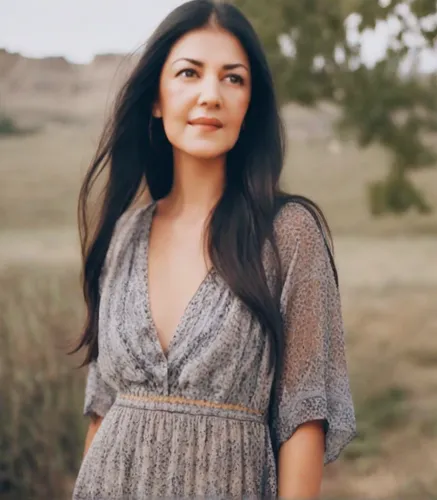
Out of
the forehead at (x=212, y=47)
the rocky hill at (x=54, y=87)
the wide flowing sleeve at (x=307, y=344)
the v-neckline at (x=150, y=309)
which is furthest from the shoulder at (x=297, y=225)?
the rocky hill at (x=54, y=87)

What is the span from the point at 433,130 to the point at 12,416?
6.76ft

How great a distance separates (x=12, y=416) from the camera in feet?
8.11

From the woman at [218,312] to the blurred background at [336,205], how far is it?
136 centimetres

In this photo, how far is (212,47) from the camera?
1.20m

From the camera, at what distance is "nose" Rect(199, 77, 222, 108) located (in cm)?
118

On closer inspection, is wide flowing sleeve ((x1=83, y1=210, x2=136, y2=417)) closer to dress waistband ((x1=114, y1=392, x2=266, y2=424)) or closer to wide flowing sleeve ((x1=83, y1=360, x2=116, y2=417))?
wide flowing sleeve ((x1=83, y1=360, x2=116, y2=417))

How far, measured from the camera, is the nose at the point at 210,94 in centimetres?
118

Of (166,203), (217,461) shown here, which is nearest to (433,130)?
(166,203)

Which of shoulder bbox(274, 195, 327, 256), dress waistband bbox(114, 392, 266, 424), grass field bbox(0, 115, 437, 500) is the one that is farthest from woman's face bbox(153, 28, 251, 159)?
grass field bbox(0, 115, 437, 500)

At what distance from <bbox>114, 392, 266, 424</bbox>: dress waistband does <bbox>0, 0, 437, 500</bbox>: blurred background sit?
1.40m

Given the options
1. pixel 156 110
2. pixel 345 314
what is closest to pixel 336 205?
pixel 345 314

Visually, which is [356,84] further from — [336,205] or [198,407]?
[198,407]

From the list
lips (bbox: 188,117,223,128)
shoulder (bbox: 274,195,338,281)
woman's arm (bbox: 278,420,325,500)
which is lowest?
woman's arm (bbox: 278,420,325,500)

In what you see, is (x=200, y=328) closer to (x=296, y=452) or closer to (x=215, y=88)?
(x=296, y=452)
